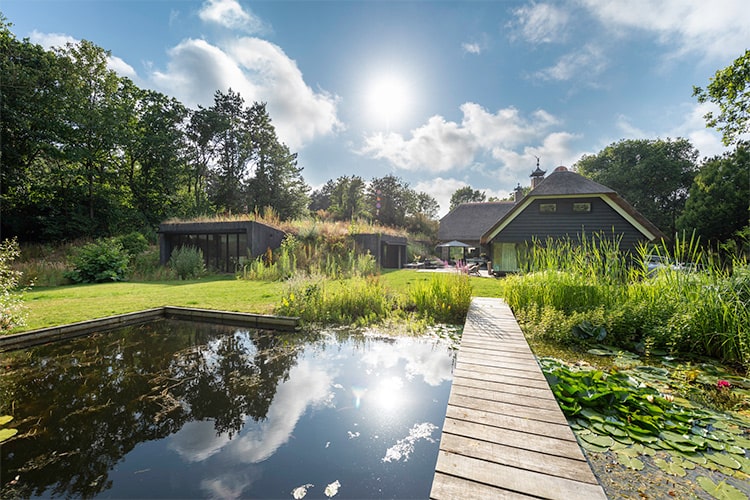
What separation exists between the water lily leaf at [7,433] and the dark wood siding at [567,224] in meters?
14.3

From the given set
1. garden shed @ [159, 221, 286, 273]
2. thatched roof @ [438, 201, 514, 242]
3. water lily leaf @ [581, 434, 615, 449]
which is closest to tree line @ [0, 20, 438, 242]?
thatched roof @ [438, 201, 514, 242]

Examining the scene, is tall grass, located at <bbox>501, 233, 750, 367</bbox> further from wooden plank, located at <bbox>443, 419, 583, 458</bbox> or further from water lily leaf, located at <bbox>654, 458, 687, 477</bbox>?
wooden plank, located at <bbox>443, 419, 583, 458</bbox>

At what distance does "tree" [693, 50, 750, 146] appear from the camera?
10.0 meters

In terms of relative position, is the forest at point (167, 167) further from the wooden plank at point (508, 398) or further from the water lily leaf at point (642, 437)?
the wooden plank at point (508, 398)

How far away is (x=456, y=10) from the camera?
653 centimetres

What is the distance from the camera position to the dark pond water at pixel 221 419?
1.77 meters

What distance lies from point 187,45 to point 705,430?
35.9 ft

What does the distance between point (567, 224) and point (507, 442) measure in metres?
13.4

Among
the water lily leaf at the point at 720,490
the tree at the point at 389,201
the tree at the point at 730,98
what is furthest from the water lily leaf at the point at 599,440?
the tree at the point at 389,201

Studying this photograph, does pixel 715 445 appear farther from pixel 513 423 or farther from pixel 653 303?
pixel 653 303

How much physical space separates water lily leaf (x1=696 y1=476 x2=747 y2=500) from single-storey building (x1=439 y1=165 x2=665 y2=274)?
38.4ft

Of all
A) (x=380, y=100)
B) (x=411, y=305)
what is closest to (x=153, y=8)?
(x=380, y=100)

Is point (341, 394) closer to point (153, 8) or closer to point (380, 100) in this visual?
point (380, 100)

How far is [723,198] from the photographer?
18.8 metres
